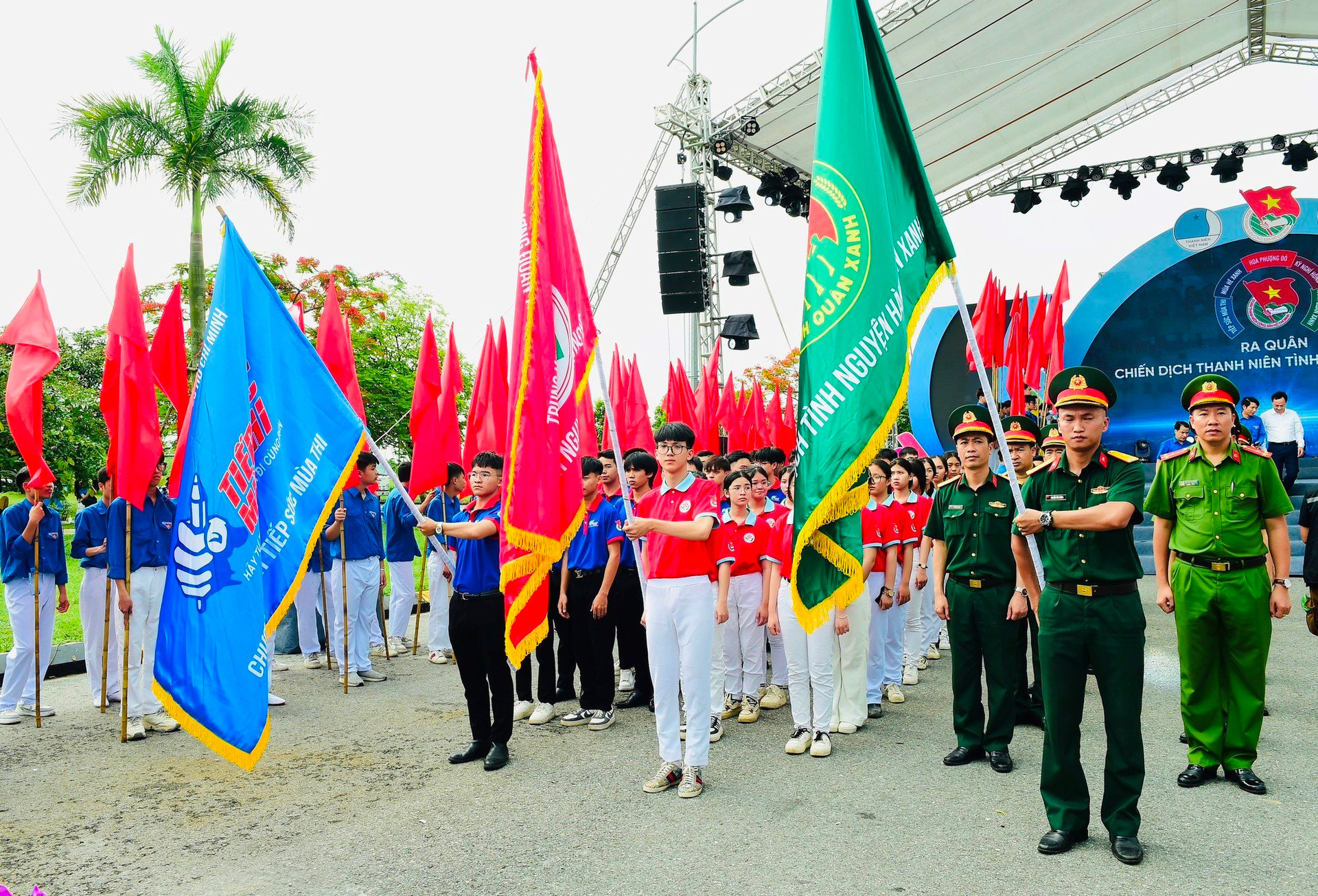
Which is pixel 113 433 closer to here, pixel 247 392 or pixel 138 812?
pixel 247 392

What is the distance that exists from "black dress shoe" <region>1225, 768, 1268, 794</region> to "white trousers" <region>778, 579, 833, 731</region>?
2050 mm

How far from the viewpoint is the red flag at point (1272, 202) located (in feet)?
60.0

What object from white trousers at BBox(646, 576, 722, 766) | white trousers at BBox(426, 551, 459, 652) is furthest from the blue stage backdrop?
white trousers at BBox(646, 576, 722, 766)

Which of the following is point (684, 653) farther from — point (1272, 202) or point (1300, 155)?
point (1272, 202)

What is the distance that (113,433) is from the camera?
6977 millimetres

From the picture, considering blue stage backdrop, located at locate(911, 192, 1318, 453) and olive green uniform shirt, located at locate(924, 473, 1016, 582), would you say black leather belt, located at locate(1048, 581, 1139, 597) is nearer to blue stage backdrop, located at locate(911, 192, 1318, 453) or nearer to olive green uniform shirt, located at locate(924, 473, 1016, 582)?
olive green uniform shirt, located at locate(924, 473, 1016, 582)

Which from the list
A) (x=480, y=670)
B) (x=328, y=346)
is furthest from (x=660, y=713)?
(x=328, y=346)

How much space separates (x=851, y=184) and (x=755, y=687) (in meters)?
3.80

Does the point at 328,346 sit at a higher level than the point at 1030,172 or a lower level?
lower

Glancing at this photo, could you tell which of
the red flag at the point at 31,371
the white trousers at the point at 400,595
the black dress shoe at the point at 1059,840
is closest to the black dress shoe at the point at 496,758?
the black dress shoe at the point at 1059,840

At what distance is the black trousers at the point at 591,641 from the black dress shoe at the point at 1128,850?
3.52 m

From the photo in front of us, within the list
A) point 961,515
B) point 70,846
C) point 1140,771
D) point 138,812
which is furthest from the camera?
point 961,515

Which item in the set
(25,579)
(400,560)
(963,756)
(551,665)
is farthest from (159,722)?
(963,756)

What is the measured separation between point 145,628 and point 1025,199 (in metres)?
17.1
